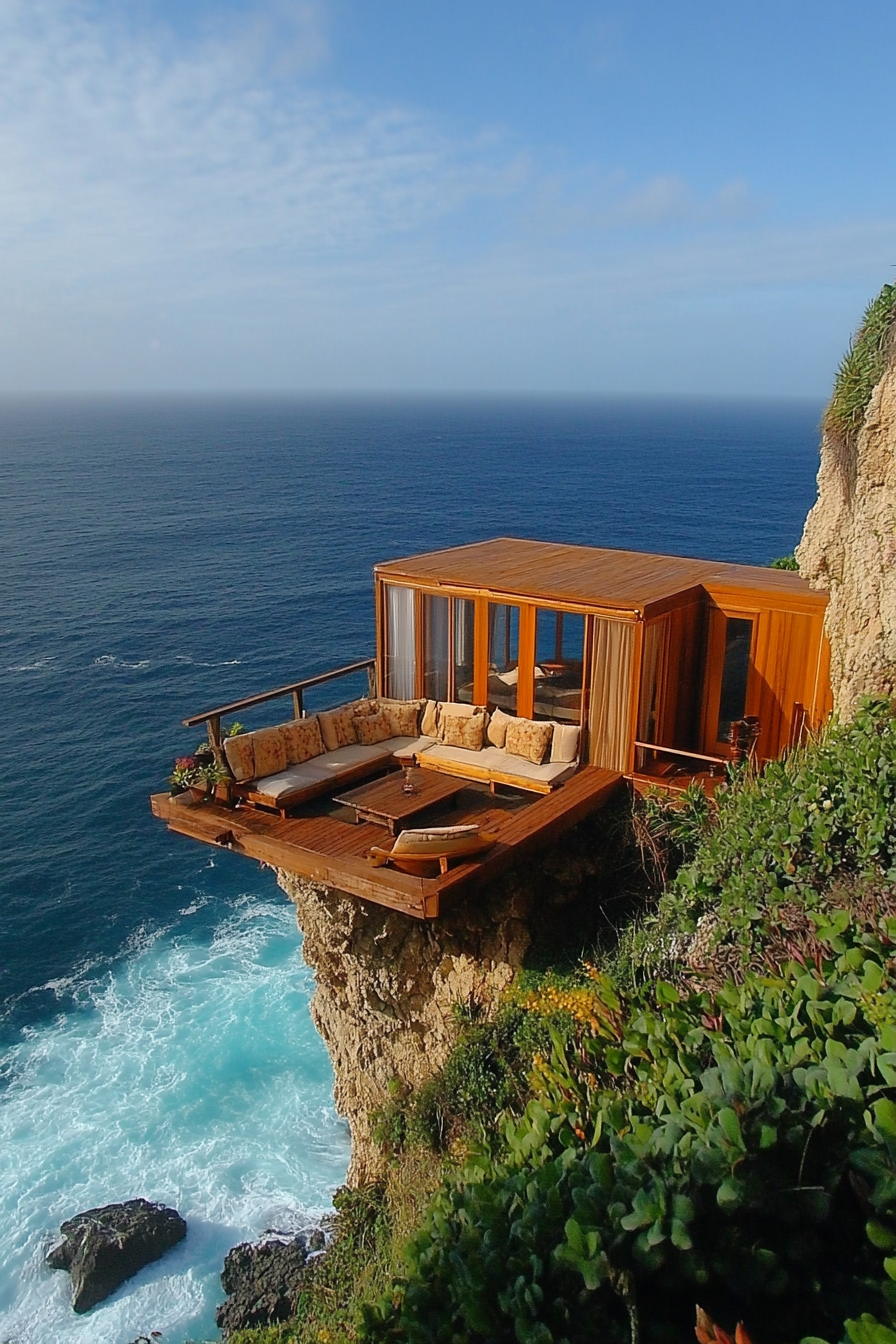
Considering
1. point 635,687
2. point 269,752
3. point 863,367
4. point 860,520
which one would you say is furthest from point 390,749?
point 863,367

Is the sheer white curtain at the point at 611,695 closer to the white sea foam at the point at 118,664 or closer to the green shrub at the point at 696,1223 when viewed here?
the green shrub at the point at 696,1223

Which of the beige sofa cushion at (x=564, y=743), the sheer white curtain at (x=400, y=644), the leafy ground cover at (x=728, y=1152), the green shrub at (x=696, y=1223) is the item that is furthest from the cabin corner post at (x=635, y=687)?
the green shrub at (x=696, y=1223)

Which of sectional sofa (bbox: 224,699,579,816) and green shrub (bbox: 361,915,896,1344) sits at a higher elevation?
green shrub (bbox: 361,915,896,1344)

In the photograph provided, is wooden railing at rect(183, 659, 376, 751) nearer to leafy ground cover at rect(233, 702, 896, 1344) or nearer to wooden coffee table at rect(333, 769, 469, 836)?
wooden coffee table at rect(333, 769, 469, 836)

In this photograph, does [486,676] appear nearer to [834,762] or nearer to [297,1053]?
[834,762]

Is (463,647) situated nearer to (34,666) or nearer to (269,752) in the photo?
(269,752)

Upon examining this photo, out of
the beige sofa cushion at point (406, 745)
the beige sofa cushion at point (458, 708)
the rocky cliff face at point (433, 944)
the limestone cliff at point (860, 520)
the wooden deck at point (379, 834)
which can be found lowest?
the rocky cliff face at point (433, 944)

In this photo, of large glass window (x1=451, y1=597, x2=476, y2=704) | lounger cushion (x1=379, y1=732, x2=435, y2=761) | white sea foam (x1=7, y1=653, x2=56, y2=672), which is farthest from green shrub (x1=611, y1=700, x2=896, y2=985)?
white sea foam (x1=7, y1=653, x2=56, y2=672)
